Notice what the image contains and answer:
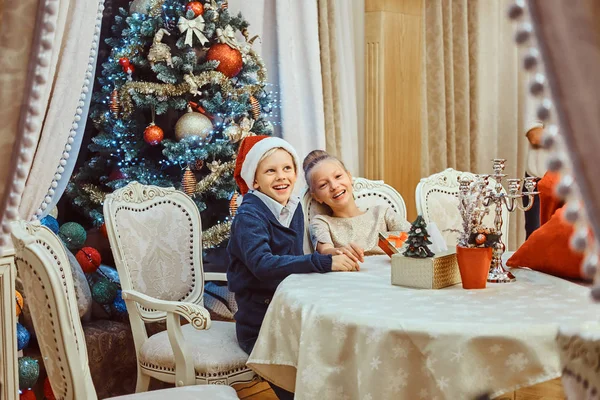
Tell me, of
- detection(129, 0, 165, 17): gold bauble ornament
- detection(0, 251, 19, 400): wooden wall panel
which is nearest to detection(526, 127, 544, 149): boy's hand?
detection(129, 0, 165, 17): gold bauble ornament

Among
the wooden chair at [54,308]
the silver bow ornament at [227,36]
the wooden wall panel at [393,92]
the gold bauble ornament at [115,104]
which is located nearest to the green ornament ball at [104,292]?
the gold bauble ornament at [115,104]

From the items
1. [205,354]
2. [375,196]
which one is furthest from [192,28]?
[205,354]

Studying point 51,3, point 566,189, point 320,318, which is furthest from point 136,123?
point 566,189

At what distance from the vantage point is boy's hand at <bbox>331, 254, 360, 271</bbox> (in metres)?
2.53

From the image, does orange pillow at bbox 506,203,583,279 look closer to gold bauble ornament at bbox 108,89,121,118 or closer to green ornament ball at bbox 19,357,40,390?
green ornament ball at bbox 19,357,40,390

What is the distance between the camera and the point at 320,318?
1.96 m

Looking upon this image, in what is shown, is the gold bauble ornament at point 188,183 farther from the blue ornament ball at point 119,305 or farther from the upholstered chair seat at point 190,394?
the upholstered chair seat at point 190,394

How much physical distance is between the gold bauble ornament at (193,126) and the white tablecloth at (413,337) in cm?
152

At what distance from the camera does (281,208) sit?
9.19 feet

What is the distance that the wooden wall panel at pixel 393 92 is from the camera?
4.79 metres

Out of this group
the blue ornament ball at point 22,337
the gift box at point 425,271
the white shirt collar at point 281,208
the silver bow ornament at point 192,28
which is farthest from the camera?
the silver bow ornament at point 192,28

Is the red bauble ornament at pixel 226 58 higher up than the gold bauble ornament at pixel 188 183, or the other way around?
the red bauble ornament at pixel 226 58

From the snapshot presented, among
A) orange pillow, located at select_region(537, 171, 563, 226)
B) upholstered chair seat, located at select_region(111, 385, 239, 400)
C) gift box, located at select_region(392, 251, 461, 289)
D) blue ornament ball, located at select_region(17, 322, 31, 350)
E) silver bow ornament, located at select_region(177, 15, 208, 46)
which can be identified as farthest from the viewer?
silver bow ornament, located at select_region(177, 15, 208, 46)

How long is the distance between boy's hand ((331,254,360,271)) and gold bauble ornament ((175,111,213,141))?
4.56 feet
